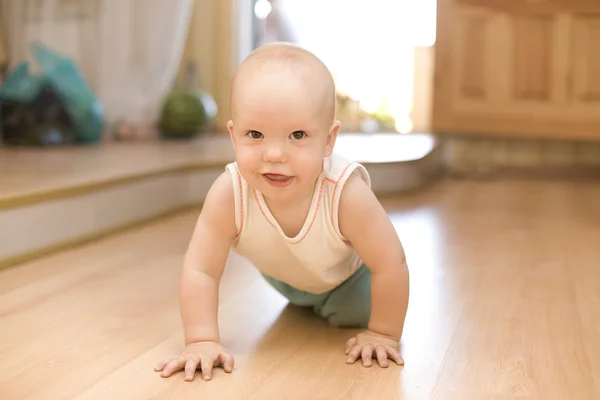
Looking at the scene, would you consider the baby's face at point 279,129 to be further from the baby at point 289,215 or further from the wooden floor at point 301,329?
Answer: the wooden floor at point 301,329

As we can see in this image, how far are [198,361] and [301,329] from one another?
0.86 ft

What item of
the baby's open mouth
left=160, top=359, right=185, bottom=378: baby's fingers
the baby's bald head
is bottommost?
left=160, top=359, right=185, bottom=378: baby's fingers


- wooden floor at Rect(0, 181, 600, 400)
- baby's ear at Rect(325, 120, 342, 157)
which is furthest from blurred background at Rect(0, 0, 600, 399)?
baby's ear at Rect(325, 120, 342, 157)

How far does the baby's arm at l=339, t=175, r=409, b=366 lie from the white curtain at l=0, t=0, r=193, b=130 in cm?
245

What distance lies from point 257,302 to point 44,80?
196 cm

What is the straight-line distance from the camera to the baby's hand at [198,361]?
1.06 metres

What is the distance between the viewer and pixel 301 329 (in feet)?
4.26

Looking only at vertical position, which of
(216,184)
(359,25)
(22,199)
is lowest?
(22,199)

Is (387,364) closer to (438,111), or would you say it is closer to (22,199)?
(22,199)

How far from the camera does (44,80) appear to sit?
3.06 m

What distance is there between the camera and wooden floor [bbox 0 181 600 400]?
3.39ft

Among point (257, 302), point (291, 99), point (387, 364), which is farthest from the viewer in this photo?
point (257, 302)

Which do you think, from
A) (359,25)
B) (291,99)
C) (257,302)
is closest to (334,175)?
(291,99)

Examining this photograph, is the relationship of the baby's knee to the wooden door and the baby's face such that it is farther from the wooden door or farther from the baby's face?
the wooden door
